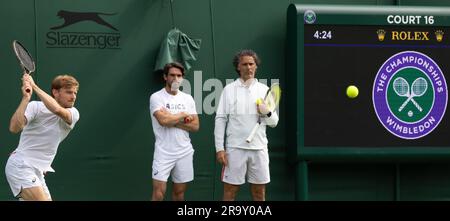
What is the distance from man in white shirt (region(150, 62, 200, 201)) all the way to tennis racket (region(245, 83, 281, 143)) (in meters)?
0.54

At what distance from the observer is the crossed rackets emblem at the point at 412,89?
9.48m

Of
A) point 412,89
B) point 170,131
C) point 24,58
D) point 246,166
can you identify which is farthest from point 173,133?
point 412,89

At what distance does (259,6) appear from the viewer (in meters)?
9.84

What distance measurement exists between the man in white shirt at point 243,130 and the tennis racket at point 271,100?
38 mm

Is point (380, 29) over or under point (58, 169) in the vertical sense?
over

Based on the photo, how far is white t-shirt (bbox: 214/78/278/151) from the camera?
891 cm

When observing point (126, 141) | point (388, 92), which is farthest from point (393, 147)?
point (126, 141)

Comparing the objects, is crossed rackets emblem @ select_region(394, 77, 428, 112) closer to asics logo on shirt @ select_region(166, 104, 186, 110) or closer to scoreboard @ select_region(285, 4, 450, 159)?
scoreboard @ select_region(285, 4, 450, 159)

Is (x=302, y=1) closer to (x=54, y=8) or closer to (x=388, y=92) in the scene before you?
(x=388, y=92)

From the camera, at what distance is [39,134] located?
24.7ft

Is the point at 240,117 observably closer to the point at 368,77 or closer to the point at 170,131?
the point at 170,131

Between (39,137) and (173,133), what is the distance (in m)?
A: 1.68
